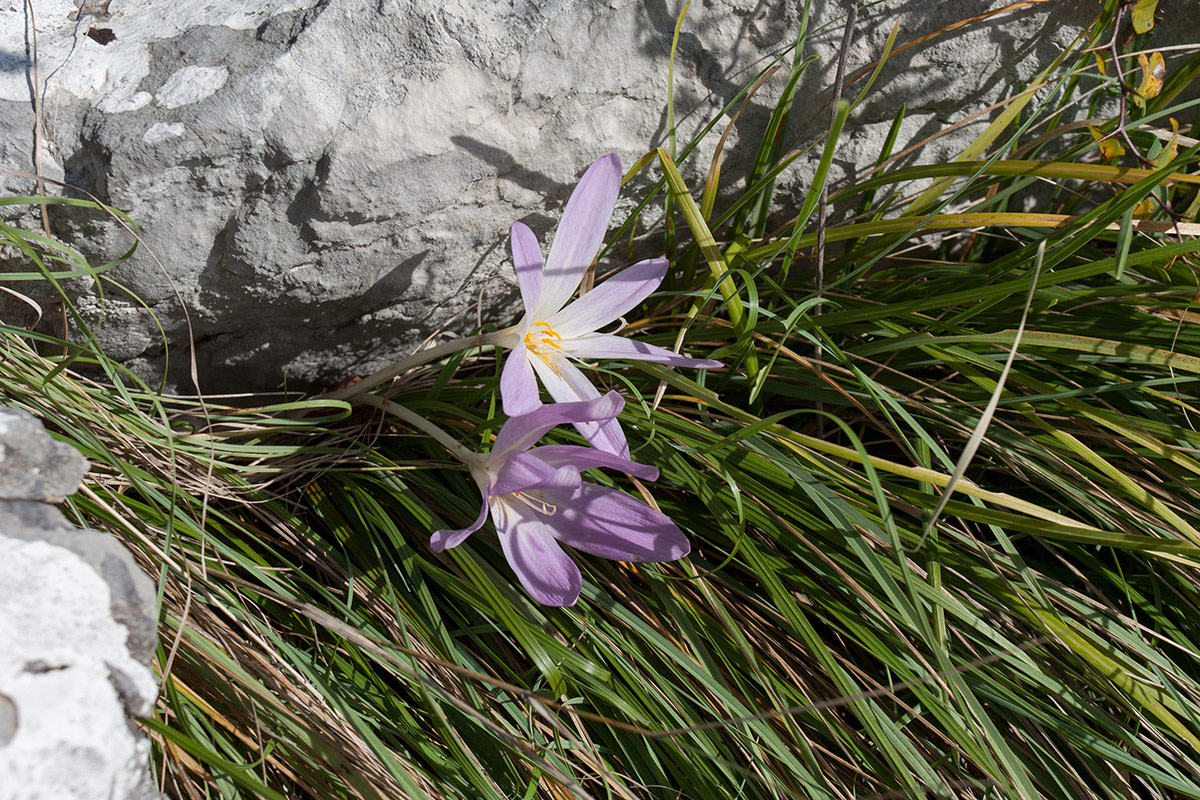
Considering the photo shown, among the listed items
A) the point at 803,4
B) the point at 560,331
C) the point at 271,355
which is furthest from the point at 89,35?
the point at 803,4

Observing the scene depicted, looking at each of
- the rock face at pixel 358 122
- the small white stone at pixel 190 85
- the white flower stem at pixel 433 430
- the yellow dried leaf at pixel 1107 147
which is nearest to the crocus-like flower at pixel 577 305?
the white flower stem at pixel 433 430

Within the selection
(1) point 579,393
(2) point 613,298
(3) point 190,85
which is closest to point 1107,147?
(2) point 613,298

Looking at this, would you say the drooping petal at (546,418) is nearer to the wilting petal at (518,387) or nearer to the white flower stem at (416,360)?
the wilting petal at (518,387)

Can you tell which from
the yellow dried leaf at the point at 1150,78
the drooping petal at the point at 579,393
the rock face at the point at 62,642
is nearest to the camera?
the rock face at the point at 62,642

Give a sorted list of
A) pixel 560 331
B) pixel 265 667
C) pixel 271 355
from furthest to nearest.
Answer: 1. pixel 271 355
2. pixel 560 331
3. pixel 265 667

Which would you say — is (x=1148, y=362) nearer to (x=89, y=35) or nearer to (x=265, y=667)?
(x=265, y=667)

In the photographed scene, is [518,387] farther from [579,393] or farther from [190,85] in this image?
[190,85]

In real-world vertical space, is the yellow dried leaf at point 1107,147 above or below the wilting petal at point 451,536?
above
